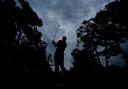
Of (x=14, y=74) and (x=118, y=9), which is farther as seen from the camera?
(x=118, y=9)

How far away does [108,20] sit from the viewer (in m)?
34.4

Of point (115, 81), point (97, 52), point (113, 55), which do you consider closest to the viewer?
point (115, 81)

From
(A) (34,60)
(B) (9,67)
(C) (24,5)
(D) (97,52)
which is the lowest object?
(B) (9,67)

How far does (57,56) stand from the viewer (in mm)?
13242

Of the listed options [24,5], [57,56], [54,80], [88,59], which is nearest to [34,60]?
[24,5]

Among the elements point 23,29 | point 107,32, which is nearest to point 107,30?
point 107,32

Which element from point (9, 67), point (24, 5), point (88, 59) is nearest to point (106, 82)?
point (9, 67)

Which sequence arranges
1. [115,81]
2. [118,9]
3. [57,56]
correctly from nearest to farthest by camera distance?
[115,81] < [57,56] < [118,9]

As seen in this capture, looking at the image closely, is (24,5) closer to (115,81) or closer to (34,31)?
(34,31)

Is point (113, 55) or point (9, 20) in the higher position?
point (9, 20)

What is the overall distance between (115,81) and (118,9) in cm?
2146

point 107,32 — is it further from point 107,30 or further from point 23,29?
point 23,29

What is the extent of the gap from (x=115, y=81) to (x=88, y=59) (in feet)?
123

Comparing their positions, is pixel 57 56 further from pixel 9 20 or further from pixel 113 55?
pixel 113 55
